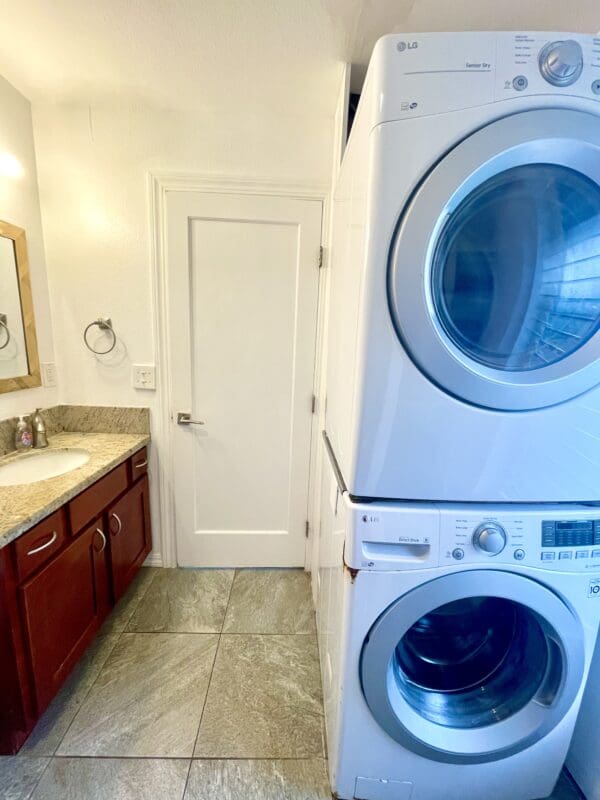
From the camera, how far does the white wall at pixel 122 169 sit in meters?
1.63

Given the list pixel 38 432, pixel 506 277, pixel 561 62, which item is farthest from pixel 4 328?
→ pixel 561 62

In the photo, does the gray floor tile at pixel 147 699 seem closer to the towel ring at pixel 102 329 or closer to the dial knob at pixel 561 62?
the towel ring at pixel 102 329

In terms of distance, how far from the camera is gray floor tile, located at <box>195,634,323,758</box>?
3.77ft

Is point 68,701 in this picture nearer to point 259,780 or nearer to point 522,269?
point 259,780

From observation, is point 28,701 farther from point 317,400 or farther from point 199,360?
point 317,400

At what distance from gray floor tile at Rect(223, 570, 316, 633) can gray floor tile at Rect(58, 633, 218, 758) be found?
17 cm

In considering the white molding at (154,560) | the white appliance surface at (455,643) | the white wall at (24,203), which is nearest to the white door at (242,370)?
the white molding at (154,560)

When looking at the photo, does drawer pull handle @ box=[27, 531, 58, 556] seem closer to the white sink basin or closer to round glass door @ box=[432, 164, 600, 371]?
the white sink basin

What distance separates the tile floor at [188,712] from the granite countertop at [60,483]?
0.79m

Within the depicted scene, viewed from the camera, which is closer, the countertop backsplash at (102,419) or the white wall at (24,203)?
the white wall at (24,203)

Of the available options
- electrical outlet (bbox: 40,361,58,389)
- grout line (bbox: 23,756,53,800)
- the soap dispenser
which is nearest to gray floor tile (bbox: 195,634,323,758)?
grout line (bbox: 23,756,53,800)

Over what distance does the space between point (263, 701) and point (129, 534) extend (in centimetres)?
95

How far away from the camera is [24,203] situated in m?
1.59

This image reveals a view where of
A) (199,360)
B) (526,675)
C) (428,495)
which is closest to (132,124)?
(199,360)
